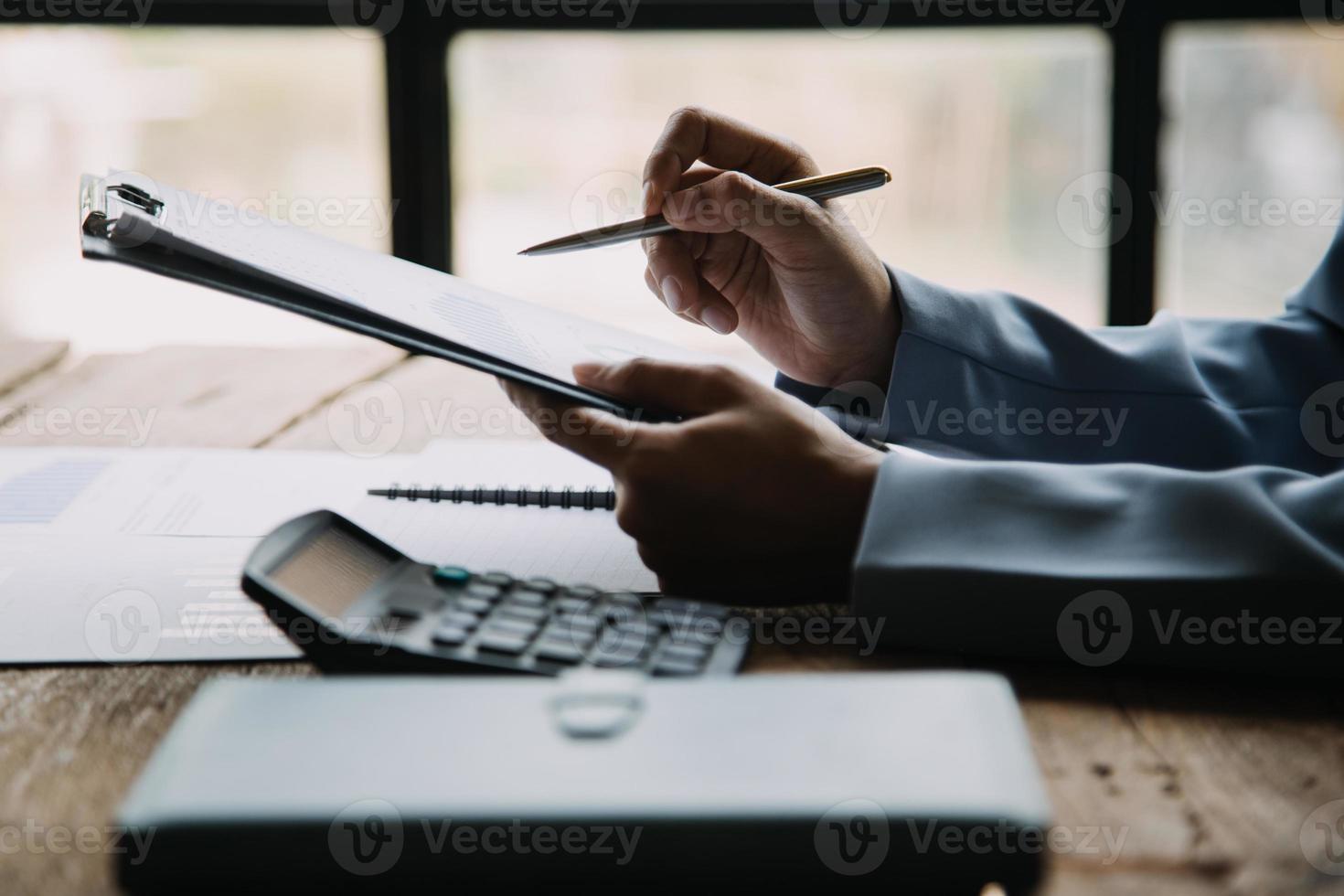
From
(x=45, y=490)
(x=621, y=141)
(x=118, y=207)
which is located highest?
(x=118, y=207)

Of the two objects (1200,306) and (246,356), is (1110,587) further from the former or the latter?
(1200,306)

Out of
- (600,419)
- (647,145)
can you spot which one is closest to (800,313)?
(600,419)

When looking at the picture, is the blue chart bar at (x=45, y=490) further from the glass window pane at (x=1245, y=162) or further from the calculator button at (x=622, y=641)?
the glass window pane at (x=1245, y=162)

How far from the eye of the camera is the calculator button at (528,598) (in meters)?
0.50

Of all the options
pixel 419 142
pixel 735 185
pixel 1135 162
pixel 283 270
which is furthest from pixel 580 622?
pixel 1135 162

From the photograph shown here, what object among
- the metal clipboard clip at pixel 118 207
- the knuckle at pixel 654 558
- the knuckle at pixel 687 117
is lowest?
the knuckle at pixel 654 558

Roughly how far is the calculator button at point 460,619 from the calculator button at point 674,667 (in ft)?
0.27

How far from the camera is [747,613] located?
0.57m

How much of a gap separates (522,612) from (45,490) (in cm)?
48

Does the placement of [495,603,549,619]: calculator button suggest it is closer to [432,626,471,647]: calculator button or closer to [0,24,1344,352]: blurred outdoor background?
[432,626,471,647]: calculator button

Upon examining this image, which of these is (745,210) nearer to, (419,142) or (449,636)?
(449,636)

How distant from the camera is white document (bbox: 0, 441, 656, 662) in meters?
0.55

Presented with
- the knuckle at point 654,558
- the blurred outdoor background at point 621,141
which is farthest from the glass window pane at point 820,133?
the knuckle at point 654,558

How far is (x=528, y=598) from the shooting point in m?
0.50
